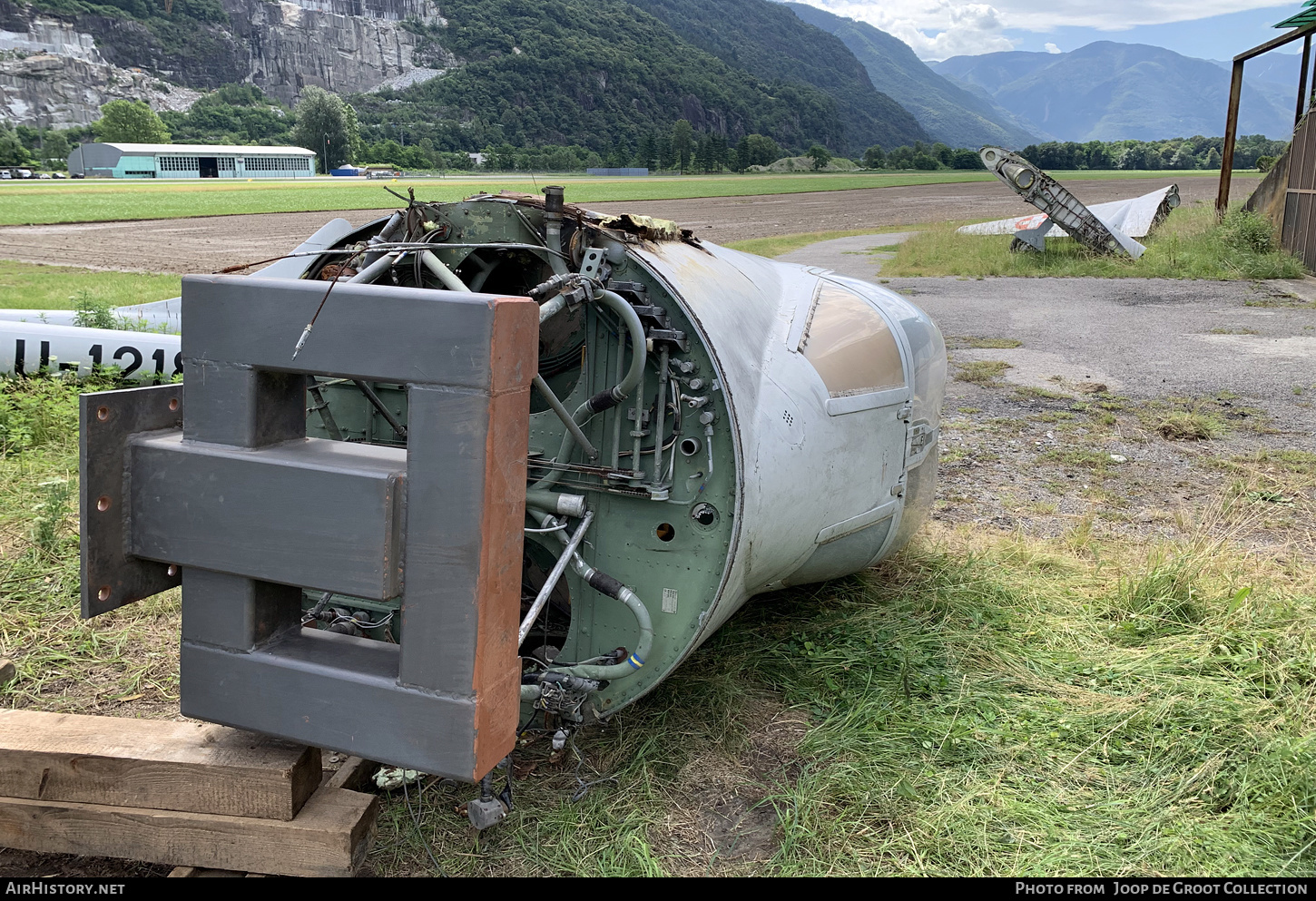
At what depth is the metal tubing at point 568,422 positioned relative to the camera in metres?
2.55

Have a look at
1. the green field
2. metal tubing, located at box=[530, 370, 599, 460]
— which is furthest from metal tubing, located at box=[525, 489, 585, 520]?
the green field

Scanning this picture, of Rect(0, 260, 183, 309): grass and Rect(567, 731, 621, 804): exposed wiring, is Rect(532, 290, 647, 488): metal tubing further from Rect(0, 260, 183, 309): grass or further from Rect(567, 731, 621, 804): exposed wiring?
Rect(0, 260, 183, 309): grass

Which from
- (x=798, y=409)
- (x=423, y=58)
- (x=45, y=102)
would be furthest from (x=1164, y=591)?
(x=423, y=58)

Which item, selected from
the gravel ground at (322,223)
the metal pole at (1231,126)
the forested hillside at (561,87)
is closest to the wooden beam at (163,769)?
the gravel ground at (322,223)

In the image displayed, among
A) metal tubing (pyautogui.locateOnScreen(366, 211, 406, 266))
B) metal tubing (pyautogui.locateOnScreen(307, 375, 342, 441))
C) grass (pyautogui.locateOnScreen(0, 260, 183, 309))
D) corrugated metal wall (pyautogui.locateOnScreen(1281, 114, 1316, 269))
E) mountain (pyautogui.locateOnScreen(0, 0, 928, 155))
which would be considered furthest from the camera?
mountain (pyautogui.locateOnScreen(0, 0, 928, 155))

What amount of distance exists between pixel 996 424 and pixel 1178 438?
1.49 meters

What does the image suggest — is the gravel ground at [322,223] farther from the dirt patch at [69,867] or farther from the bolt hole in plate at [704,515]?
the dirt patch at [69,867]

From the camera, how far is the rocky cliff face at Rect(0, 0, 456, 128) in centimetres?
11562

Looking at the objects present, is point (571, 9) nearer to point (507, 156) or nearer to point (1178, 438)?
point (507, 156)

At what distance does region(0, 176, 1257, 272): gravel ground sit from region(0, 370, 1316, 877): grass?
9880mm

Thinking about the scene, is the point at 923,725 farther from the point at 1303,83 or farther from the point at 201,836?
the point at 1303,83

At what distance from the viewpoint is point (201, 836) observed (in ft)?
7.21

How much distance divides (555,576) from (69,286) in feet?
49.8

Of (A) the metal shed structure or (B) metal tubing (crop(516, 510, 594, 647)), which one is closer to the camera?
(B) metal tubing (crop(516, 510, 594, 647))
